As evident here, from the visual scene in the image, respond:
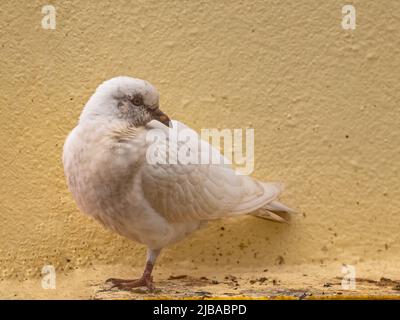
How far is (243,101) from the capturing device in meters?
3.46

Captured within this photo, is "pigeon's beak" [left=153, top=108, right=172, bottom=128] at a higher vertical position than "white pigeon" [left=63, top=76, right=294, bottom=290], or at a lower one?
higher

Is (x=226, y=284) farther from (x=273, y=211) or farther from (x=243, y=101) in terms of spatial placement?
(x=243, y=101)

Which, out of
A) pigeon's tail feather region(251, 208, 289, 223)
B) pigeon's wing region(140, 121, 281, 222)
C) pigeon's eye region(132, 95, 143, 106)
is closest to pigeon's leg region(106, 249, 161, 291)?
pigeon's wing region(140, 121, 281, 222)

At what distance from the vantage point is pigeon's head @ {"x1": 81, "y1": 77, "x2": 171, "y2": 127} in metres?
2.93

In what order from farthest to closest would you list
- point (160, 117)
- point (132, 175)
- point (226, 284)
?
point (226, 284)
point (160, 117)
point (132, 175)

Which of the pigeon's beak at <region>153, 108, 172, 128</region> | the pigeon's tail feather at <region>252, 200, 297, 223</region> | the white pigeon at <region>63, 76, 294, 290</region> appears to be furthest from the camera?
the pigeon's tail feather at <region>252, 200, 297, 223</region>

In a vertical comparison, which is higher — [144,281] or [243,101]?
[243,101]

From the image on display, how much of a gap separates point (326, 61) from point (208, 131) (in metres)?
0.63

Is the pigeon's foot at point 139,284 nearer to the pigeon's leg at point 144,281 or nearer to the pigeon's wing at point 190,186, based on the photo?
the pigeon's leg at point 144,281

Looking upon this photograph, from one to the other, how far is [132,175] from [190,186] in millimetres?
275

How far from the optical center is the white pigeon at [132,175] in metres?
2.87

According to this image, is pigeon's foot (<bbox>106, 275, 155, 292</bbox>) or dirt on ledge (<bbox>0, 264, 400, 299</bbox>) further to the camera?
pigeon's foot (<bbox>106, 275, 155, 292</bbox>)

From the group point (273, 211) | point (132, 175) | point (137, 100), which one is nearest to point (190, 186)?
point (132, 175)

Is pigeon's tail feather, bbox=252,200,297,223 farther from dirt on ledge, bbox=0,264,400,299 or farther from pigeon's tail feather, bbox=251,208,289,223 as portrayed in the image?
dirt on ledge, bbox=0,264,400,299
